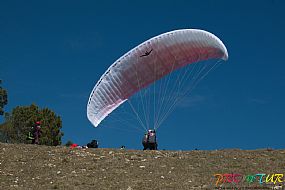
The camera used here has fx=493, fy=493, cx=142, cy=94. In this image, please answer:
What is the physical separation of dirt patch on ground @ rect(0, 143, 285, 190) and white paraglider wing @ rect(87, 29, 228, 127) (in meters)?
4.12

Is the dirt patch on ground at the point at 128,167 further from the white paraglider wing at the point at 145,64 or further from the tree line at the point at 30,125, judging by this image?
the tree line at the point at 30,125

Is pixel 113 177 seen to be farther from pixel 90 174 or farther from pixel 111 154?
pixel 111 154

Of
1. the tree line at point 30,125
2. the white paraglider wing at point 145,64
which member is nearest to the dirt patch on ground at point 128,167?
the white paraglider wing at point 145,64

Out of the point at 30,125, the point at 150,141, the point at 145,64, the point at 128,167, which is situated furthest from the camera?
the point at 30,125

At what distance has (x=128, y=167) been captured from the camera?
66.7 ft

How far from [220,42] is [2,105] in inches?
1607

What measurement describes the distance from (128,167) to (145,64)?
8.43 metres

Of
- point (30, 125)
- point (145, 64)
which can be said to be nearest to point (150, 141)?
point (145, 64)

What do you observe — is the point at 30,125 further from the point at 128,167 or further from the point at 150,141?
the point at 128,167

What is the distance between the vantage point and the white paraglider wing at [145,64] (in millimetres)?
26016

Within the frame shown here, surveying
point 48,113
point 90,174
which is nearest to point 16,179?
point 90,174

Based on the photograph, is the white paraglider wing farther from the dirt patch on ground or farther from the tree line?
the tree line

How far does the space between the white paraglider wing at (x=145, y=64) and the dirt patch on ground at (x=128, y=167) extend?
13.5 feet

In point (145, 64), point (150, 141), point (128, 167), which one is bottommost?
point (128, 167)
